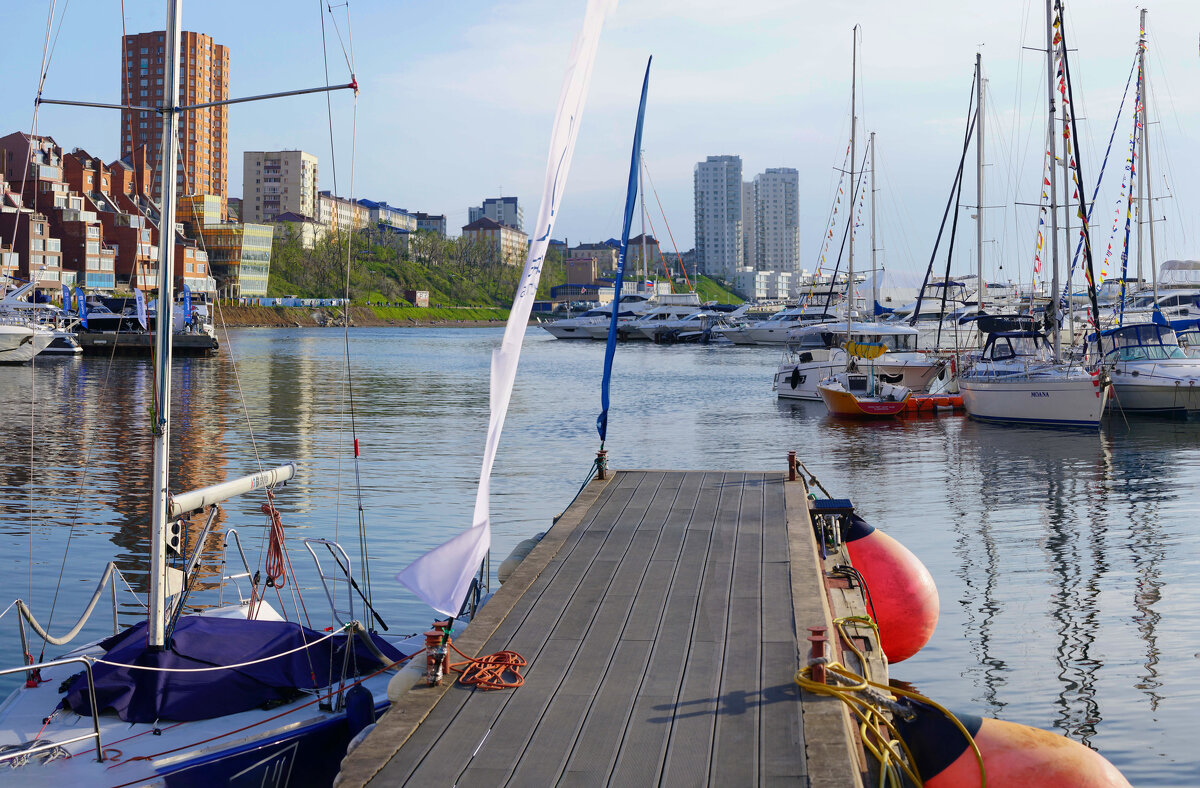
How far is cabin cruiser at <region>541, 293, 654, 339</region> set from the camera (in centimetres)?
11350

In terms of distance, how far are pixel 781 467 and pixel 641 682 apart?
18484mm

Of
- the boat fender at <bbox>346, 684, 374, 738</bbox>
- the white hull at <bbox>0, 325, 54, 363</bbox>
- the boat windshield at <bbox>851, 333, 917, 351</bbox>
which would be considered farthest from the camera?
the white hull at <bbox>0, 325, 54, 363</bbox>

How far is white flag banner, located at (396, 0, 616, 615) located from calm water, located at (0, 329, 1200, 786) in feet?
18.5

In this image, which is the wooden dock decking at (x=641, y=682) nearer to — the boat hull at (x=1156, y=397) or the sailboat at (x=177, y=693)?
the sailboat at (x=177, y=693)

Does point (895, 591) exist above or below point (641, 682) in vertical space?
below

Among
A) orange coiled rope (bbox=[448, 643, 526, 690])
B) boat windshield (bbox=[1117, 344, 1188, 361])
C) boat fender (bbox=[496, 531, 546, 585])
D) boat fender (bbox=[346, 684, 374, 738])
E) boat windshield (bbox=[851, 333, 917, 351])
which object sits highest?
boat windshield (bbox=[851, 333, 917, 351])

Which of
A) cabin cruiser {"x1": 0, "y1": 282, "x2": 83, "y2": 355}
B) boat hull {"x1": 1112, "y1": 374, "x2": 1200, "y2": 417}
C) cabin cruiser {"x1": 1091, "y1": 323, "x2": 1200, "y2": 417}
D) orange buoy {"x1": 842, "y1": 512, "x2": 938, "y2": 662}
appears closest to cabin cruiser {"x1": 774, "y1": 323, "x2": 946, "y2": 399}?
cabin cruiser {"x1": 1091, "y1": 323, "x2": 1200, "y2": 417}

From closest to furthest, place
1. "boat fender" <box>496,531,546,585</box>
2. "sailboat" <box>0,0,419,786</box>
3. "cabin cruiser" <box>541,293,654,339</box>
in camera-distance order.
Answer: "sailboat" <box>0,0,419,786</box> < "boat fender" <box>496,531,546,585</box> < "cabin cruiser" <box>541,293,654,339</box>

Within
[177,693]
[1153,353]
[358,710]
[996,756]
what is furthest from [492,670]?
[1153,353]

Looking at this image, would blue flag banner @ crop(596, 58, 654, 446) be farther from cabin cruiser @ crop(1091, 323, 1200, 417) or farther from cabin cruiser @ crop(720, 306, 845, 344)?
cabin cruiser @ crop(720, 306, 845, 344)

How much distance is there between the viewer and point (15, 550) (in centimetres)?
1562

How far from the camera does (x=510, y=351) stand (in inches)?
244

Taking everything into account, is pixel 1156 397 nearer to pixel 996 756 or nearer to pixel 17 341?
pixel 996 756

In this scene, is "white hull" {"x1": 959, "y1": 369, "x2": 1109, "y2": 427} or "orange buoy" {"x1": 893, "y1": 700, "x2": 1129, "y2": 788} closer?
"orange buoy" {"x1": 893, "y1": 700, "x2": 1129, "y2": 788}
